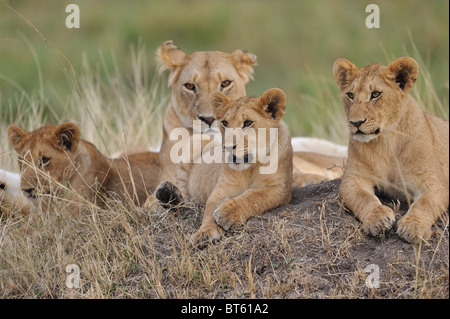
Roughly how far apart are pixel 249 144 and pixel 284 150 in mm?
341

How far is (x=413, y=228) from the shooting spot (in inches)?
166

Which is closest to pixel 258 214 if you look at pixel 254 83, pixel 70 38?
pixel 254 83

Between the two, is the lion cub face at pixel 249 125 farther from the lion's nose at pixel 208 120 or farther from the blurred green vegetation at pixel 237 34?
the blurred green vegetation at pixel 237 34

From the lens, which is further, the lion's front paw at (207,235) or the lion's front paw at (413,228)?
the lion's front paw at (207,235)

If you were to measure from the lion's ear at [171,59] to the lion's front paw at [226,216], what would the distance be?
2.03 m

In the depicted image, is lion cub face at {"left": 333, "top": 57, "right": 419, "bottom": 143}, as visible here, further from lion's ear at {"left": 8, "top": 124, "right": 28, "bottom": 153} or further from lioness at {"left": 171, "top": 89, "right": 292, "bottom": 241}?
lion's ear at {"left": 8, "top": 124, "right": 28, "bottom": 153}

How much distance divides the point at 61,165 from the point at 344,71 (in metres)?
2.17

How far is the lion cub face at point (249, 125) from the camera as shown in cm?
467

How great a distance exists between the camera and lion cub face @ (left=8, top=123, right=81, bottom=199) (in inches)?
218

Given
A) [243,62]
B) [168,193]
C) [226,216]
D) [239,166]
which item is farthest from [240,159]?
[243,62]

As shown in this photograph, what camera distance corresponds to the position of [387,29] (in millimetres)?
14078

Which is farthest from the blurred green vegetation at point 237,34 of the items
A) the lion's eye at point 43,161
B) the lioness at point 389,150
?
the lioness at point 389,150

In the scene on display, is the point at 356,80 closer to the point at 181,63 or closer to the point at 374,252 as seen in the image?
the point at 374,252

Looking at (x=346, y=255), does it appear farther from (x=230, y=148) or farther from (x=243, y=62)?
(x=243, y=62)
